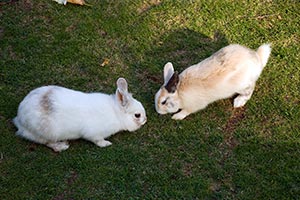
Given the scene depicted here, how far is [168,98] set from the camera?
4.91 meters

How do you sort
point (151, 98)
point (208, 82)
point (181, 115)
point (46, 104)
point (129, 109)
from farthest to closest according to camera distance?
point (151, 98), point (181, 115), point (208, 82), point (129, 109), point (46, 104)

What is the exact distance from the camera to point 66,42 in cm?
581

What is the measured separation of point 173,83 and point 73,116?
3.37ft

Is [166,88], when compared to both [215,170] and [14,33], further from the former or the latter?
[14,33]

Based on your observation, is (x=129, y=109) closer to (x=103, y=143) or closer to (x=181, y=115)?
(x=103, y=143)

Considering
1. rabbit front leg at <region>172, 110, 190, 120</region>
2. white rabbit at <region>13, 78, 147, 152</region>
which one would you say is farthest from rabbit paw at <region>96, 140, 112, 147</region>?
rabbit front leg at <region>172, 110, 190, 120</region>

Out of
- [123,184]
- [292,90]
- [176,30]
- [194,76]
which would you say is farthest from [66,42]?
[292,90]

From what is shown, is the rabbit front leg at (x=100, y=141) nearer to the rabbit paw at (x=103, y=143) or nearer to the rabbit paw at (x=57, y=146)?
the rabbit paw at (x=103, y=143)

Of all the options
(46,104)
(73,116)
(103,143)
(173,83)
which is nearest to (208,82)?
(173,83)

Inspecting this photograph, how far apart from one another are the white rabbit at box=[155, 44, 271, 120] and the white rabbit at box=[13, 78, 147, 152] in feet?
1.12

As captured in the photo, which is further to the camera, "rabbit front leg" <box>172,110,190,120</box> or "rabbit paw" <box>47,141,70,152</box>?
"rabbit front leg" <box>172,110,190,120</box>

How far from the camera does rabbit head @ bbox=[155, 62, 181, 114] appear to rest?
15.9 ft

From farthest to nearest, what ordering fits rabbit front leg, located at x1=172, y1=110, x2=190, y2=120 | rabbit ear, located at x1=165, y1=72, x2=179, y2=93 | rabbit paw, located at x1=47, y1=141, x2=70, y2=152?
rabbit front leg, located at x1=172, y1=110, x2=190, y2=120, rabbit ear, located at x1=165, y1=72, x2=179, y2=93, rabbit paw, located at x1=47, y1=141, x2=70, y2=152

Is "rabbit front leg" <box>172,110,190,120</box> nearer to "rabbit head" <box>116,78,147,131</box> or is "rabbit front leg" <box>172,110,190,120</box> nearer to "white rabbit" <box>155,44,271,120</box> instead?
"white rabbit" <box>155,44,271,120</box>
